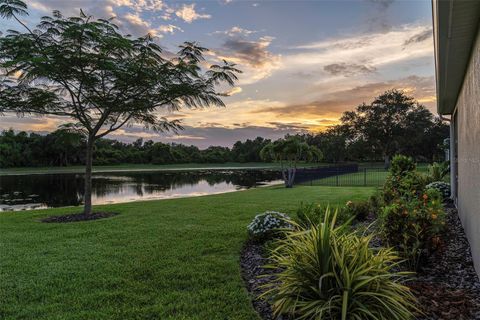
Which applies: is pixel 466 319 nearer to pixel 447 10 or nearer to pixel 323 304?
pixel 323 304

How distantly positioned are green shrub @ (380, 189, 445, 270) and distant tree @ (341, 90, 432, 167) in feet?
156

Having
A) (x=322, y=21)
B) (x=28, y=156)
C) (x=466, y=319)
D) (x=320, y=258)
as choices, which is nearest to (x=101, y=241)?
(x=320, y=258)

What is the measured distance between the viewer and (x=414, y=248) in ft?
14.1

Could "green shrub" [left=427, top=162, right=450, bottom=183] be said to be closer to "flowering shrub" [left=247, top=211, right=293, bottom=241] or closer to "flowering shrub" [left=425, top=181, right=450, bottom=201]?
"flowering shrub" [left=425, top=181, right=450, bottom=201]

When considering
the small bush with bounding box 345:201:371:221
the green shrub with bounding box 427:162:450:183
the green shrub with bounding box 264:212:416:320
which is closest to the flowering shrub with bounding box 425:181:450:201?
the green shrub with bounding box 427:162:450:183

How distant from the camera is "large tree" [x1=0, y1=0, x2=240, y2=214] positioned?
9.00 metres

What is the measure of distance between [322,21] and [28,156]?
5433cm

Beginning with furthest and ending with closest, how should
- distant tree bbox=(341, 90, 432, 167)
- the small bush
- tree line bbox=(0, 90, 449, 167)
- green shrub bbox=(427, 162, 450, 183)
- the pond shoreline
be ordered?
1. tree line bbox=(0, 90, 449, 167)
2. distant tree bbox=(341, 90, 432, 167)
3. the pond shoreline
4. green shrub bbox=(427, 162, 450, 183)
5. the small bush

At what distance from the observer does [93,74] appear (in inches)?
392

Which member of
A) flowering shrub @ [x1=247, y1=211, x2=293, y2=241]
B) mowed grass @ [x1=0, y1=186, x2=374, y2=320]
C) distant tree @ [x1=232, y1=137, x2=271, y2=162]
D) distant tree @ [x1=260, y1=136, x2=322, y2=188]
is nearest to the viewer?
mowed grass @ [x1=0, y1=186, x2=374, y2=320]

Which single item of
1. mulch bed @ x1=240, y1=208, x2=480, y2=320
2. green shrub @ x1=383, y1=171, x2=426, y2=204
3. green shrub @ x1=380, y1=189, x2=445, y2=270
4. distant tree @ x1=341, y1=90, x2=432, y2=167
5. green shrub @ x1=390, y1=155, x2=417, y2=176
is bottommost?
mulch bed @ x1=240, y1=208, x2=480, y2=320

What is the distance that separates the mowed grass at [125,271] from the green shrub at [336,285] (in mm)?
498

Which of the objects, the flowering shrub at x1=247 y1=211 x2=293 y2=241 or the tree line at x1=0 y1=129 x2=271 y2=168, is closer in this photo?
the flowering shrub at x1=247 y1=211 x2=293 y2=241

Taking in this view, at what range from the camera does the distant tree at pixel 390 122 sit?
163ft
